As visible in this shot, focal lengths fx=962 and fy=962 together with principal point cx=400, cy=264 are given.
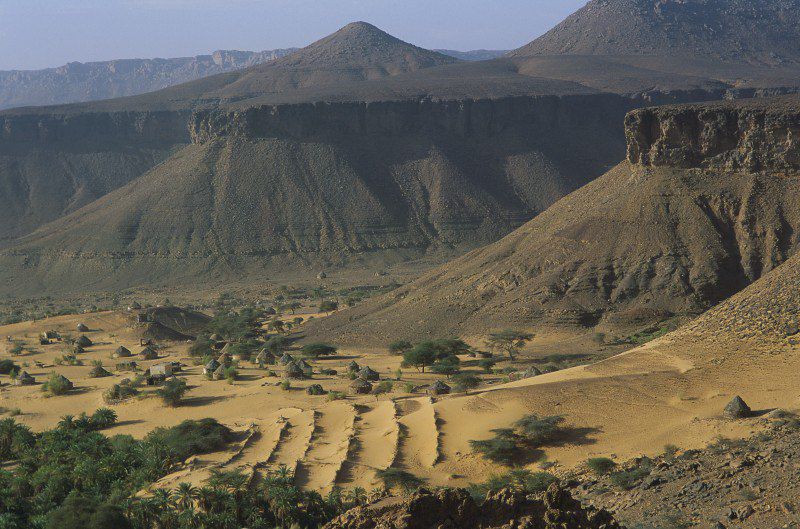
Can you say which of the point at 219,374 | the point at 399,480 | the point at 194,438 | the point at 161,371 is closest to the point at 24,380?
the point at 161,371

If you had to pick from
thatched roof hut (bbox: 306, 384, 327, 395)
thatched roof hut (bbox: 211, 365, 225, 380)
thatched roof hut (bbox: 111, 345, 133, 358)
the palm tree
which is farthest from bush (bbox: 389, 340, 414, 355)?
the palm tree

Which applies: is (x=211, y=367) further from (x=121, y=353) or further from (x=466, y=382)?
(x=466, y=382)

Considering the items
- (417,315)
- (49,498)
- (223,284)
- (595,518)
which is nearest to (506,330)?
(417,315)

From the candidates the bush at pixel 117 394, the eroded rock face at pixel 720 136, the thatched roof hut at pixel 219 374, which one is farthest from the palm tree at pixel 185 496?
the eroded rock face at pixel 720 136

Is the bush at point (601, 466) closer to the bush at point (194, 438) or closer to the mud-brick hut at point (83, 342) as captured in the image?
the bush at point (194, 438)

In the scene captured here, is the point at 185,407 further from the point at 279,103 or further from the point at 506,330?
the point at 279,103
